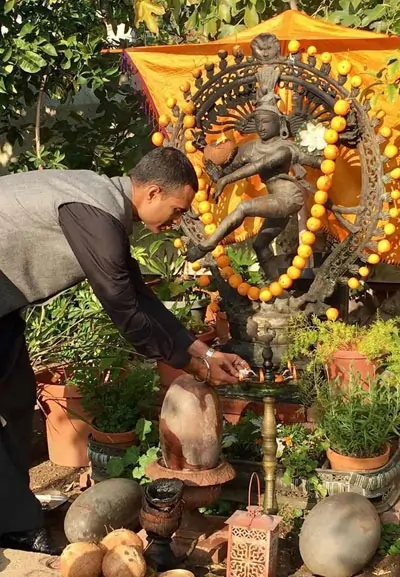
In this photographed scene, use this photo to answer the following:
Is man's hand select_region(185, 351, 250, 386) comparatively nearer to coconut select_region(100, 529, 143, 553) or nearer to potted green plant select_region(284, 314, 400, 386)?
coconut select_region(100, 529, 143, 553)

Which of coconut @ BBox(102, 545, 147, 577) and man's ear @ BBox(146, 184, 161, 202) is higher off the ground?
man's ear @ BBox(146, 184, 161, 202)

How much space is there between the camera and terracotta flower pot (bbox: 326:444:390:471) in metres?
3.62

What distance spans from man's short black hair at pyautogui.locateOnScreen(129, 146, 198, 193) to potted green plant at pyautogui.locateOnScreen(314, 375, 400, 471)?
1402mm

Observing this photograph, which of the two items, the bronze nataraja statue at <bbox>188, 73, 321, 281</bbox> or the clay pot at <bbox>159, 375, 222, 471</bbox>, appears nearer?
the clay pot at <bbox>159, 375, 222, 471</bbox>

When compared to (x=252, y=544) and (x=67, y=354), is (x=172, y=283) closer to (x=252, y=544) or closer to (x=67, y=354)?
(x=67, y=354)

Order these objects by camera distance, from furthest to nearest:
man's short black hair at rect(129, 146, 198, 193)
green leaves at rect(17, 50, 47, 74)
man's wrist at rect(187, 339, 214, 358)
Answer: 1. green leaves at rect(17, 50, 47, 74)
2. man's wrist at rect(187, 339, 214, 358)
3. man's short black hair at rect(129, 146, 198, 193)

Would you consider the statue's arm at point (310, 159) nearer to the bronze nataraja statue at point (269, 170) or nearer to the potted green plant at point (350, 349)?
the bronze nataraja statue at point (269, 170)

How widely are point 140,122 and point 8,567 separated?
451 centimetres

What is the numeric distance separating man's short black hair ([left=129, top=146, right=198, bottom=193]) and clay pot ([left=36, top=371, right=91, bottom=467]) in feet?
6.26

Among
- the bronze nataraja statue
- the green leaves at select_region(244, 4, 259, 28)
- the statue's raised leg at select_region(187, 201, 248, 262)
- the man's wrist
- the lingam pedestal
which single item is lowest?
the lingam pedestal

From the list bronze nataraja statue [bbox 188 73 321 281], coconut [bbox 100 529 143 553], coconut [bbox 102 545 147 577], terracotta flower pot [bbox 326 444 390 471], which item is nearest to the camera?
coconut [bbox 102 545 147 577]

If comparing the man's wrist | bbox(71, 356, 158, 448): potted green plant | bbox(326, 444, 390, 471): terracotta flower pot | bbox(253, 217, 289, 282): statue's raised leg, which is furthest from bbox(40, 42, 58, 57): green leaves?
bbox(326, 444, 390, 471): terracotta flower pot

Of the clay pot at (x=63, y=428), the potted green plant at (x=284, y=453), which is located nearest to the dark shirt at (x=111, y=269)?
the potted green plant at (x=284, y=453)

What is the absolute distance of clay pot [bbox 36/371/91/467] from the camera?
452 centimetres
